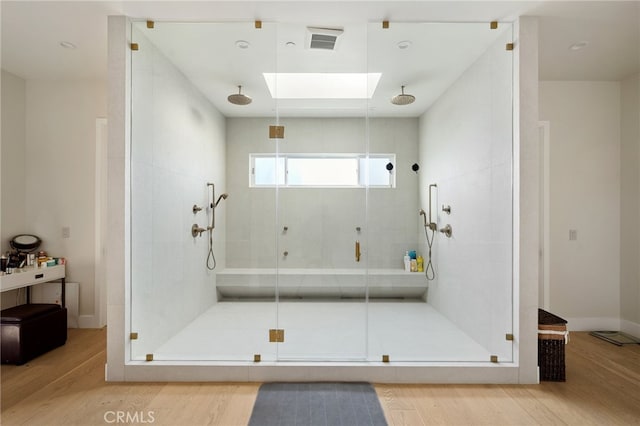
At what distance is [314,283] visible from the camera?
2.57 meters

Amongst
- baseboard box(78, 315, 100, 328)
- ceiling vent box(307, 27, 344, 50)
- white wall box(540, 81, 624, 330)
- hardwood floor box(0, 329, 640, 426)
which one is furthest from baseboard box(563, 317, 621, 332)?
baseboard box(78, 315, 100, 328)

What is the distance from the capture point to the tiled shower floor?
8.25ft

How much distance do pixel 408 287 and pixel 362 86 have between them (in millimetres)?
1525

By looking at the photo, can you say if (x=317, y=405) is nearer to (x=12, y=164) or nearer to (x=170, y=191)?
(x=170, y=191)

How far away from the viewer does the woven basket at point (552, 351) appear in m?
2.42

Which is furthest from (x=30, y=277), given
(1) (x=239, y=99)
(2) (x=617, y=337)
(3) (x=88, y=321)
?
(2) (x=617, y=337)

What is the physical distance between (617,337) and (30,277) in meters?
5.54

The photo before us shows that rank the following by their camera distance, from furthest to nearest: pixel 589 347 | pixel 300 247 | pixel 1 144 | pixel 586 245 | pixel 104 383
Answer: pixel 586 245 < pixel 1 144 < pixel 589 347 < pixel 300 247 < pixel 104 383

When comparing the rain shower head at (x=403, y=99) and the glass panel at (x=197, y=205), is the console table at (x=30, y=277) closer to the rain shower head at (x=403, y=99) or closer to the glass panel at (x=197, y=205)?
the glass panel at (x=197, y=205)

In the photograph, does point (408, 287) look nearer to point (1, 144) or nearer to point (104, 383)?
point (104, 383)

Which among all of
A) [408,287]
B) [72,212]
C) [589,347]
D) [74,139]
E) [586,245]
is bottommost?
[589,347]

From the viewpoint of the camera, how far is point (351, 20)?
2.44m

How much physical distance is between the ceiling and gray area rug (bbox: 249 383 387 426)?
1938 millimetres

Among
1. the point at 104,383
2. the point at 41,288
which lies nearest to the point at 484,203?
the point at 104,383
